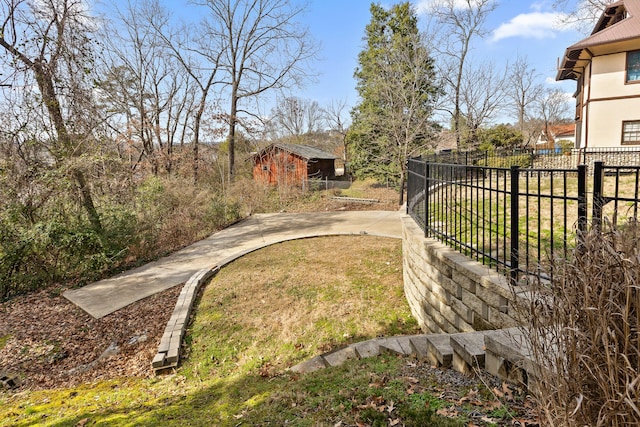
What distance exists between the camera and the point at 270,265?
7266 mm

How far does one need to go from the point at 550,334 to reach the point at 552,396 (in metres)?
0.26

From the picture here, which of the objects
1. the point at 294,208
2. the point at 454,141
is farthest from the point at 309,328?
the point at 454,141

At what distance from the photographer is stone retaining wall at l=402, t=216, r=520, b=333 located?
305 centimetres

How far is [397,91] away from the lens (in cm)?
1461

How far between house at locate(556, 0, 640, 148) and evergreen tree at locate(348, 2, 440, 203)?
21.6 feet

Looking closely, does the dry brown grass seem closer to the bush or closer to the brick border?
the brick border

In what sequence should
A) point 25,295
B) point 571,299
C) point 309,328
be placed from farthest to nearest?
point 25,295 → point 309,328 → point 571,299

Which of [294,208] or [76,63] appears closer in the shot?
[76,63]

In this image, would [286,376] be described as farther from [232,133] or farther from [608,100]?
[608,100]

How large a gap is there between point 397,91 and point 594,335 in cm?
1473

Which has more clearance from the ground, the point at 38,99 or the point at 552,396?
the point at 38,99

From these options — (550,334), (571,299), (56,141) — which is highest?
(56,141)

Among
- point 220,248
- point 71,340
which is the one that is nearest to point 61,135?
point 220,248

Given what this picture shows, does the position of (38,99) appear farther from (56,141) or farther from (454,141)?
(454,141)
